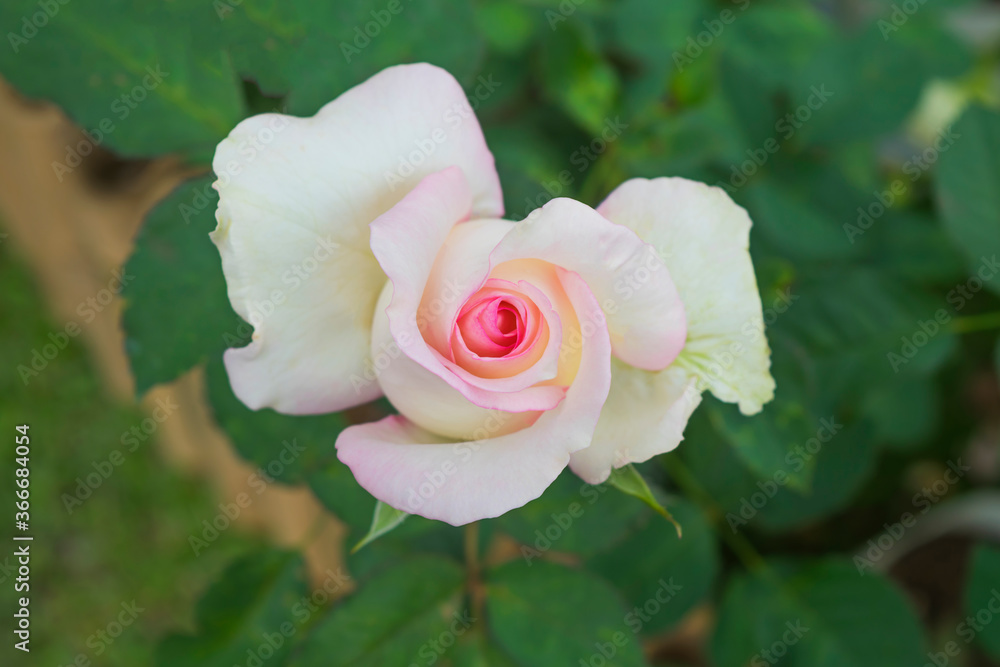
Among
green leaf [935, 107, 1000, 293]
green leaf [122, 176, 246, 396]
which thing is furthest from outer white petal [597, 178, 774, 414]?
green leaf [935, 107, 1000, 293]

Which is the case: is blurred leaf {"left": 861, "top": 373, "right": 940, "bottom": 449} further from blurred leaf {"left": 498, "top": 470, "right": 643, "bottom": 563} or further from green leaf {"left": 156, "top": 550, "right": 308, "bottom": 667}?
green leaf {"left": 156, "top": 550, "right": 308, "bottom": 667}

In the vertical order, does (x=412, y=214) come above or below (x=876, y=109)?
above

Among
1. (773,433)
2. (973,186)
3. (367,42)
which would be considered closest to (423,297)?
(367,42)

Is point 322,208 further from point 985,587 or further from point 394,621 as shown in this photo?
point 985,587

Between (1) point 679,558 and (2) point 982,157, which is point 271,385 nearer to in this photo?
(1) point 679,558

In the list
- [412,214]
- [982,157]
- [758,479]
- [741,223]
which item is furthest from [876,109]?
[412,214]

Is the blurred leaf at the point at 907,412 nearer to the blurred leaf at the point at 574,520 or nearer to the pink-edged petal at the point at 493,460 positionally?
the blurred leaf at the point at 574,520

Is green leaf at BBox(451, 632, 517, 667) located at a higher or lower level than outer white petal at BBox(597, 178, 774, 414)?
lower

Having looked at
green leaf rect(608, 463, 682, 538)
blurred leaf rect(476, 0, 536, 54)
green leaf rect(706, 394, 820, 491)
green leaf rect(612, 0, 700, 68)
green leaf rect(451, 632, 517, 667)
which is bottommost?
green leaf rect(451, 632, 517, 667)
